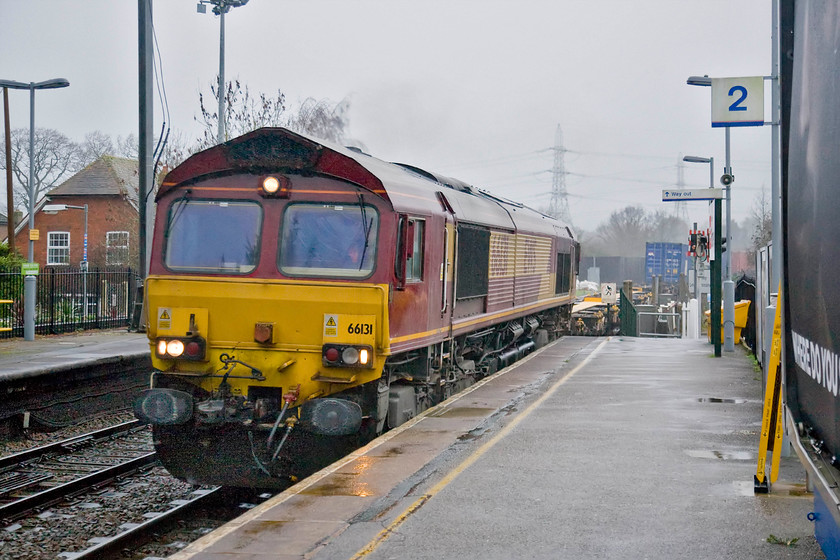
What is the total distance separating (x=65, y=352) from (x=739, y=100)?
1130 centimetres

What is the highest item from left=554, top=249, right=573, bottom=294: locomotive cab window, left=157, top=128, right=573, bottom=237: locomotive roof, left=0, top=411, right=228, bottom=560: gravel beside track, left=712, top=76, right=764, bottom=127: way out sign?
left=712, top=76, right=764, bottom=127: way out sign

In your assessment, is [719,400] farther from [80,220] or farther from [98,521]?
[80,220]

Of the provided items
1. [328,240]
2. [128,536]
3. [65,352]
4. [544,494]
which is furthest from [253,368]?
[65,352]

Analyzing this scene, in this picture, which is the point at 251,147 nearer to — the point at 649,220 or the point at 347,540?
the point at 347,540

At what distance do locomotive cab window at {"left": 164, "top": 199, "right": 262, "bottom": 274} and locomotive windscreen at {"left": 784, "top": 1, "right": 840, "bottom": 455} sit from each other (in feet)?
19.1

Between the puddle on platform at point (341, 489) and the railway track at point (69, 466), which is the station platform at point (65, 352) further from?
the puddle on platform at point (341, 489)

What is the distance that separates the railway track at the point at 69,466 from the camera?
30.0 feet

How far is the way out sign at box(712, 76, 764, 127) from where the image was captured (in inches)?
421

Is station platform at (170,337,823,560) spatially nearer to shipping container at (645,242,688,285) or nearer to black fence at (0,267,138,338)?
black fence at (0,267,138,338)

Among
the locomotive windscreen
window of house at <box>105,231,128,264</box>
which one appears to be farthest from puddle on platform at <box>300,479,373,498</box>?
window of house at <box>105,231,128,264</box>

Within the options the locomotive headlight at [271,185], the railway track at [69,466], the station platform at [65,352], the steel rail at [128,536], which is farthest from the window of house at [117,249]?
the steel rail at [128,536]

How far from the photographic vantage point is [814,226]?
3.46m

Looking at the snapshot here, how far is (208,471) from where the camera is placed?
29.5ft

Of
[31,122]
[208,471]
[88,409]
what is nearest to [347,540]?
[208,471]
